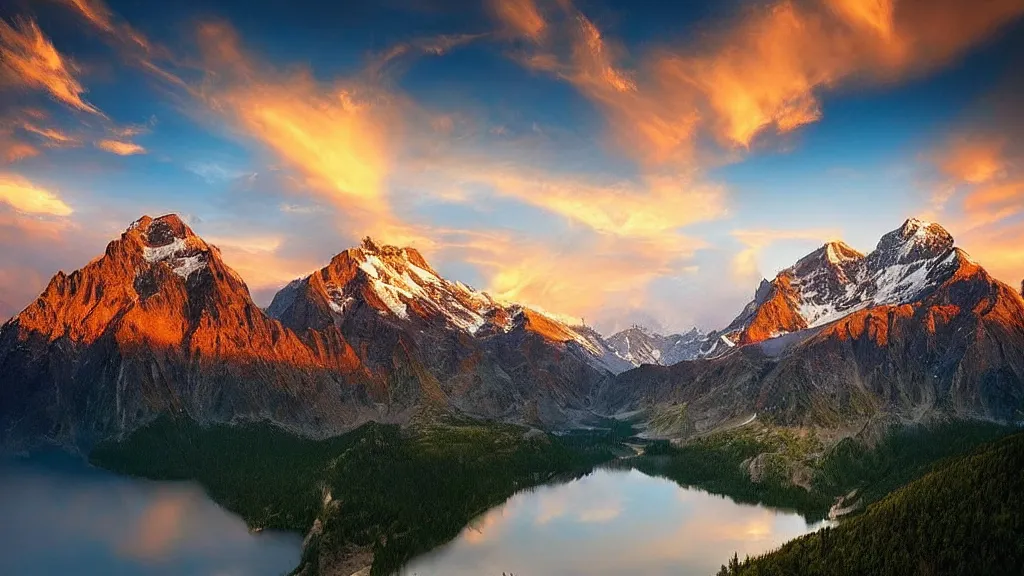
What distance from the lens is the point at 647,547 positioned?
150 metres

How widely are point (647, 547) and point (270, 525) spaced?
8743cm

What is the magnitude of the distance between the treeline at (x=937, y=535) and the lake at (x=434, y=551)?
2434 cm

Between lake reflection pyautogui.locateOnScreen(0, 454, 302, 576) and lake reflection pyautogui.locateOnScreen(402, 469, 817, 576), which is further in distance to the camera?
lake reflection pyautogui.locateOnScreen(402, 469, 817, 576)

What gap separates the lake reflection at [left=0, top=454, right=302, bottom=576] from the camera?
13112cm

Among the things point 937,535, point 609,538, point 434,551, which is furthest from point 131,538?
point 937,535

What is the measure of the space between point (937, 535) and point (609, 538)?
2910 inches

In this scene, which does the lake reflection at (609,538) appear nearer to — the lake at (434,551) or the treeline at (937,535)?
the lake at (434,551)

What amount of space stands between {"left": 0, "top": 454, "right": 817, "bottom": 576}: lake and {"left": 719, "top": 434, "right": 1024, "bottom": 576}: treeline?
24344 mm

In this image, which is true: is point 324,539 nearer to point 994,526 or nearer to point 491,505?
point 491,505

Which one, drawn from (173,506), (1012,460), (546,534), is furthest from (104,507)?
(1012,460)

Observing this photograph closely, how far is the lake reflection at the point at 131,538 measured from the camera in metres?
131

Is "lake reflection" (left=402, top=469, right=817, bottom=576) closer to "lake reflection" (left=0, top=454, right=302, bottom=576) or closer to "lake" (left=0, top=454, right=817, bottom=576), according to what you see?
"lake" (left=0, top=454, right=817, bottom=576)

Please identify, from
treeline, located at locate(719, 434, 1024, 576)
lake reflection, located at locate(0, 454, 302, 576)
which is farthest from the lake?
treeline, located at locate(719, 434, 1024, 576)

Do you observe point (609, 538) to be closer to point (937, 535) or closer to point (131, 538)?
point (937, 535)
